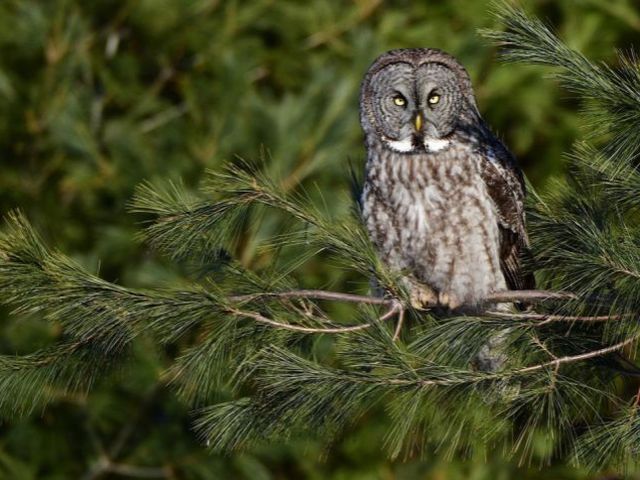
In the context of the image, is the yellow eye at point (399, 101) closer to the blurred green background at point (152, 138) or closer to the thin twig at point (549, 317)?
the thin twig at point (549, 317)

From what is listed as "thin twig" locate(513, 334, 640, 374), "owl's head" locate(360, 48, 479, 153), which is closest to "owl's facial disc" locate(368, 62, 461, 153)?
"owl's head" locate(360, 48, 479, 153)

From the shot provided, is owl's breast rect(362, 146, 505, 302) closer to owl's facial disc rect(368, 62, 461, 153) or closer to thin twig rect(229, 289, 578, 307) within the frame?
owl's facial disc rect(368, 62, 461, 153)

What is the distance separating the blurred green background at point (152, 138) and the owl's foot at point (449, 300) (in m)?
2.13

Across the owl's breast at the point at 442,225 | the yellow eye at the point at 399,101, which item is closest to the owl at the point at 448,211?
the owl's breast at the point at 442,225

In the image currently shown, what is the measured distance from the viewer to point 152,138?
25.2ft

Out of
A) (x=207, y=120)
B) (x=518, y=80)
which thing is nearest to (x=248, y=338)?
(x=207, y=120)

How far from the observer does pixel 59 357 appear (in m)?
3.28

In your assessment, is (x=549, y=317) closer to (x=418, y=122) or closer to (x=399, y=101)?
(x=418, y=122)

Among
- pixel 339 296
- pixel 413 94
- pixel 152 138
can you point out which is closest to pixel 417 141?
pixel 413 94

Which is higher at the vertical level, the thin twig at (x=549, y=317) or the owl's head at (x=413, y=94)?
the owl's head at (x=413, y=94)

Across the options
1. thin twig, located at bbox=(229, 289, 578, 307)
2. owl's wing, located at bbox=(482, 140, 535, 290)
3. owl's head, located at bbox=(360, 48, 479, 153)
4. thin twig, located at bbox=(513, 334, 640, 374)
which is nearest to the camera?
thin twig, located at bbox=(513, 334, 640, 374)

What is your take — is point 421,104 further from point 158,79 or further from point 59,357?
point 158,79

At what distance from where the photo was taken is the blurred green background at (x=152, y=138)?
7121 millimetres

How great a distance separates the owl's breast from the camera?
430cm
